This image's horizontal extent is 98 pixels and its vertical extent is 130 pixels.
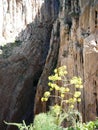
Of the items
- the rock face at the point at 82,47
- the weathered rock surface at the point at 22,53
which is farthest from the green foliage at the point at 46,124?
the weathered rock surface at the point at 22,53

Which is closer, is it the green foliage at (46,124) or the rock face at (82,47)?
the green foliage at (46,124)

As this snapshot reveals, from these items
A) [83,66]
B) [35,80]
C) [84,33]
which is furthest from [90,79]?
[35,80]

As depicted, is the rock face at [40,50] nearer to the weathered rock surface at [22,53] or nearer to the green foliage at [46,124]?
the weathered rock surface at [22,53]

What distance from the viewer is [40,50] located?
102 feet

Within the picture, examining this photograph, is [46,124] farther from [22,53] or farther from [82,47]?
[22,53]

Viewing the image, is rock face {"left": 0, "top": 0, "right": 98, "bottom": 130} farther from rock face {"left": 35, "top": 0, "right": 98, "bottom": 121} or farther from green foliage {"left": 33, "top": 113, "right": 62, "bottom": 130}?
green foliage {"left": 33, "top": 113, "right": 62, "bottom": 130}

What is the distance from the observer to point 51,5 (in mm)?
35000

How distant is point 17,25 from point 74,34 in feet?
42.2

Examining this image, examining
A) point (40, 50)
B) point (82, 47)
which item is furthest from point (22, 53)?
point (82, 47)

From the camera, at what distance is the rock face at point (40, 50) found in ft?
68.5

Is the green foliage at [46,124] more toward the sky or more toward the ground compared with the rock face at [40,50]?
more toward the ground

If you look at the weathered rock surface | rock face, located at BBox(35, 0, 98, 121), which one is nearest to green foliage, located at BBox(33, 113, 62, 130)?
rock face, located at BBox(35, 0, 98, 121)

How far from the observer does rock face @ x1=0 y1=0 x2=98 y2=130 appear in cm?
2089

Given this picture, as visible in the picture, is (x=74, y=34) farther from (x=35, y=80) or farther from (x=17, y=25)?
(x=17, y=25)
